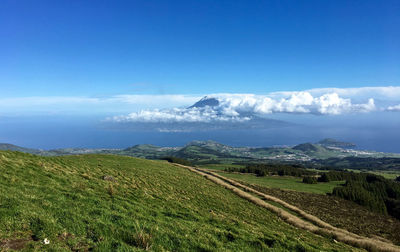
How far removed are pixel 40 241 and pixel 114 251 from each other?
99.3 inches

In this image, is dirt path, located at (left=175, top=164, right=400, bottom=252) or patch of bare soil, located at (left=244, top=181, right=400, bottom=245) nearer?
dirt path, located at (left=175, top=164, right=400, bottom=252)

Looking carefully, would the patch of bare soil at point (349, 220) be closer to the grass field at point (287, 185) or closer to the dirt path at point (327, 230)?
the dirt path at point (327, 230)

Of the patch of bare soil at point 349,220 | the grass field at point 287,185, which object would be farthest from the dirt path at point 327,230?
the grass field at point 287,185

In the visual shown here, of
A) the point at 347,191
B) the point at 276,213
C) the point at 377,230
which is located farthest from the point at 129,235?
the point at 347,191

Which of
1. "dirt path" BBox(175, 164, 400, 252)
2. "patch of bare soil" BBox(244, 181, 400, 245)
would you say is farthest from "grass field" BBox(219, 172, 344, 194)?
"dirt path" BBox(175, 164, 400, 252)

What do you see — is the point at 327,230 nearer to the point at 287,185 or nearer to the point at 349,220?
the point at 349,220

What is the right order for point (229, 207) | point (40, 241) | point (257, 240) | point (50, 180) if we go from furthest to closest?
point (229, 207) → point (50, 180) → point (257, 240) → point (40, 241)

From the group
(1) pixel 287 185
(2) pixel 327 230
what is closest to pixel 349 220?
(2) pixel 327 230

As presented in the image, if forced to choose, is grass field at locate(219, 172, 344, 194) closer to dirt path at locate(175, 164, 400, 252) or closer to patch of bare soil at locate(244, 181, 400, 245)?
patch of bare soil at locate(244, 181, 400, 245)

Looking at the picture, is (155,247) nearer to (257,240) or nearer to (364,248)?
(257,240)

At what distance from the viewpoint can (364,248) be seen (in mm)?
16562

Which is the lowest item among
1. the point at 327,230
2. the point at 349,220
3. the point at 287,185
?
the point at 287,185

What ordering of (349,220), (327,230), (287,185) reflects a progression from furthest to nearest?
(287,185) → (349,220) → (327,230)

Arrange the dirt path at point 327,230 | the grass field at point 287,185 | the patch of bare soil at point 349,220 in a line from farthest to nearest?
the grass field at point 287,185
the patch of bare soil at point 349,220
the dirt path at point 327,230
